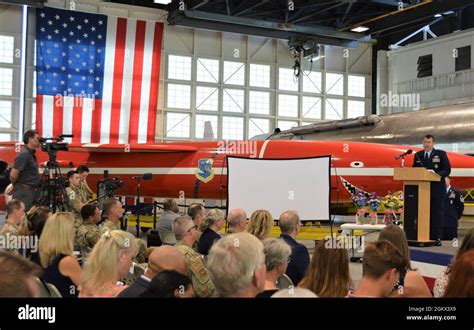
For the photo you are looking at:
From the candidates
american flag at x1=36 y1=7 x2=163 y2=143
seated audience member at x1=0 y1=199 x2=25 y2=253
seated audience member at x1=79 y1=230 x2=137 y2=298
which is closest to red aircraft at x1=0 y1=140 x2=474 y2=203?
american flag at x1=36 y1=7 x2=163 y2=143

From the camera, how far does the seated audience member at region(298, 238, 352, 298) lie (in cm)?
306

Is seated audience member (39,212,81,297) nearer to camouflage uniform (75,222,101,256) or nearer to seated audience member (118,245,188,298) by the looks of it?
seated audience member (118,245,188,298)

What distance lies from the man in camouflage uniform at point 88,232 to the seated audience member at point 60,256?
48.9 inches

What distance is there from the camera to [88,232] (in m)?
5.22

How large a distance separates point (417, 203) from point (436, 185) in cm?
37

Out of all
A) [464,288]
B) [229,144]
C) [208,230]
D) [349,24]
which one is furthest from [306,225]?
[349,24]

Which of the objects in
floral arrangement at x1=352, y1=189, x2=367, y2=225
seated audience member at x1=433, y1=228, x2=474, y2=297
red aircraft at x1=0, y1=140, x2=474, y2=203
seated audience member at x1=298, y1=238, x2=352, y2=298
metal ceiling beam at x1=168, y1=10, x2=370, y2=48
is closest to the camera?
seated audience member at x1=298, y1=238, x2=352, y2=298

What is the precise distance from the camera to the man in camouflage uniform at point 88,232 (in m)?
5.18

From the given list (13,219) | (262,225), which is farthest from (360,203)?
(13,219)

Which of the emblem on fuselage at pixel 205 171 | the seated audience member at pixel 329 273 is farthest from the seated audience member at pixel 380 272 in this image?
the emblem on fuselage at pixel 205 171

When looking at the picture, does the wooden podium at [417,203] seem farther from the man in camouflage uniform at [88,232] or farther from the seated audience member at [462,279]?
the seated audience member at [462,279]

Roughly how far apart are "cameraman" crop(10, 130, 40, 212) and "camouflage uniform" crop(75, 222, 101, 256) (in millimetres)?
1930

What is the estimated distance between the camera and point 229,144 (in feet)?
41.9

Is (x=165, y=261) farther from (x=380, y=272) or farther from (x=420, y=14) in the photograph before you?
(x=420, y=14)
